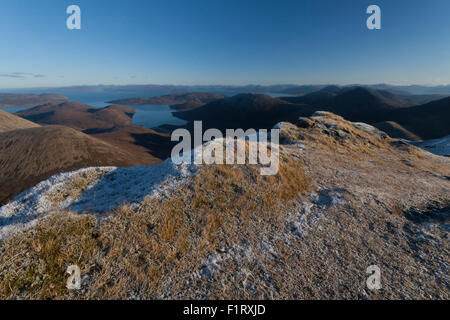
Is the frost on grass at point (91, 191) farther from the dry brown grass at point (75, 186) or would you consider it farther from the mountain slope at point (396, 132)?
the mountain slope at point (396, 132)

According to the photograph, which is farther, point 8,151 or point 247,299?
point 8,151

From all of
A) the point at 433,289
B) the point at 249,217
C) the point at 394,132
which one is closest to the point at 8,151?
the point at 249,217

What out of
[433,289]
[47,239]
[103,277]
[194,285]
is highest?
[47,239]

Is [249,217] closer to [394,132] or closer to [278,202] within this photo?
[278,202]

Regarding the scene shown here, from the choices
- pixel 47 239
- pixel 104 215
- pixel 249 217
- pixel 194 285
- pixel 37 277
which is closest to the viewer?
pixel 37 277

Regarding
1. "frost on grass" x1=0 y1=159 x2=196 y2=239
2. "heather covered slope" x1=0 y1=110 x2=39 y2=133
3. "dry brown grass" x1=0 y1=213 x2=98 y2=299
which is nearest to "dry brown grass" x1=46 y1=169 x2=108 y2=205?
"frost on grass" x1=0 y1=159 x2=196 y2=239

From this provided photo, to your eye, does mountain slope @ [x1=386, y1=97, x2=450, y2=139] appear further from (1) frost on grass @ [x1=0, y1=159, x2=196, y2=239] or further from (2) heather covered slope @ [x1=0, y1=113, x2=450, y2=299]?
(1) frost on grass @ [x1=0, y1=159, x2=196, y2=239]

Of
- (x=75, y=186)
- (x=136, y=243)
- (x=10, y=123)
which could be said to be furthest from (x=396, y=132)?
(x=10, y=123)

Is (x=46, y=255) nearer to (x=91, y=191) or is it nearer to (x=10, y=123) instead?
(x=91, y=191)
